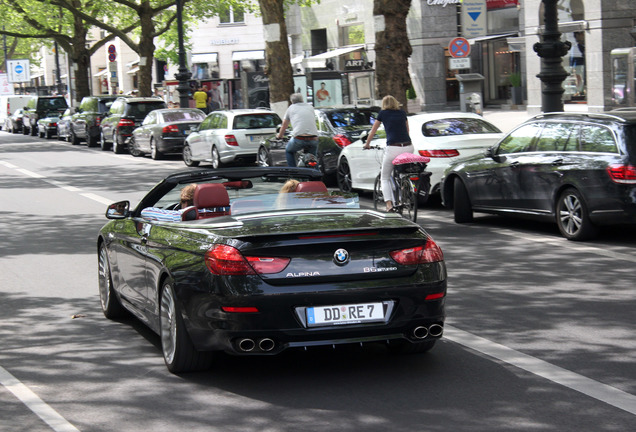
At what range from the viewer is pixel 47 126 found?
Result: 47.5 metres

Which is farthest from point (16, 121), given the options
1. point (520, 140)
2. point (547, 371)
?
point (547, 371)

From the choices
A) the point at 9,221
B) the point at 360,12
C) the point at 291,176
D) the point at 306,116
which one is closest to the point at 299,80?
the point at 360,12

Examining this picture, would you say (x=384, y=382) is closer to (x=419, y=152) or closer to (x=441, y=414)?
(x=441, y=414)

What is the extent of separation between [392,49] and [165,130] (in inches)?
391

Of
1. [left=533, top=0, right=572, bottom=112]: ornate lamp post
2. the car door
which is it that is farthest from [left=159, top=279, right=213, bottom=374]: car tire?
[left=533, top=0, right=572, bottom=112]: ornate lamp post

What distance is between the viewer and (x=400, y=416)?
5660 millimetres

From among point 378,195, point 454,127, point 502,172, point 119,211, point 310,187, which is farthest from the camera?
point 454,127

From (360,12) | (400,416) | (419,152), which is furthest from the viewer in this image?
(360,12)

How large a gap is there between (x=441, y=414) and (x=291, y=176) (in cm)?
279

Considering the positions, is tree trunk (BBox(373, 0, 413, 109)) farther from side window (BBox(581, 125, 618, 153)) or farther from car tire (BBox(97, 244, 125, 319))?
car tire (BBox(97, 244, 125, 319))

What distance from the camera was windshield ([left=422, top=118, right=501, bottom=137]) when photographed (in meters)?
16.8

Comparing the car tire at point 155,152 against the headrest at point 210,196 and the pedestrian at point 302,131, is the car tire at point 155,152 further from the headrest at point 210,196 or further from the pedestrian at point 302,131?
the headrest at point 210,196

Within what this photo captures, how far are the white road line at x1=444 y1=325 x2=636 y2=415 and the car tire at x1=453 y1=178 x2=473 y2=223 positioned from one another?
22.6 feet

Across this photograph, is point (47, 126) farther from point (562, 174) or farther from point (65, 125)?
point (562, 174)
